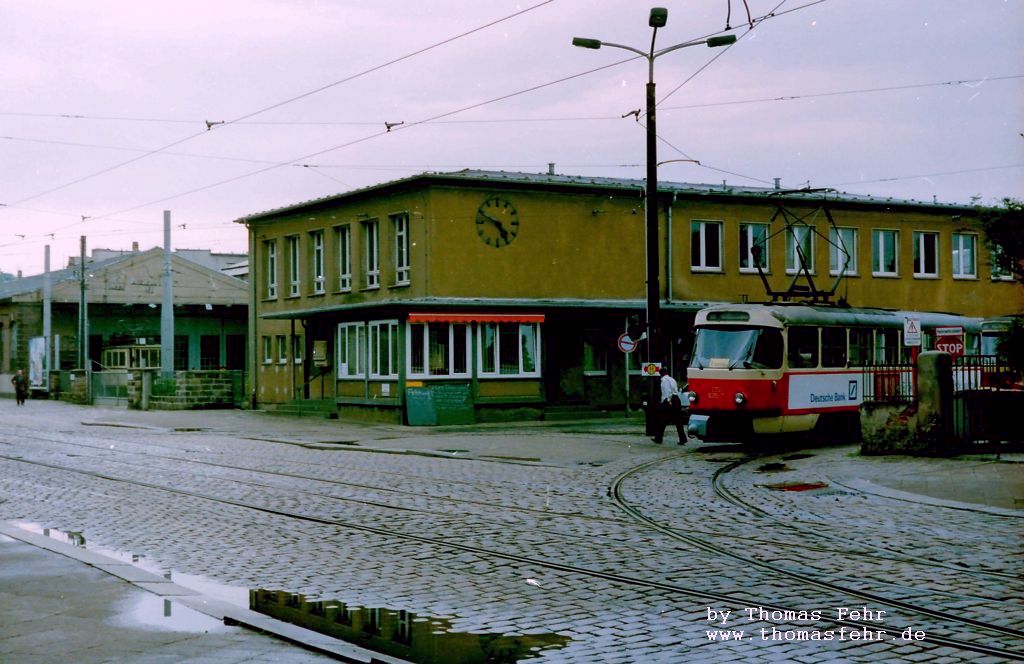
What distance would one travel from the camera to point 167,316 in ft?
148

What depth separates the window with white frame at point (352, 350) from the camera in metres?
37.9

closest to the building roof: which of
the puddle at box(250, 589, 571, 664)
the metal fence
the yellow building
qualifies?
the yellow building

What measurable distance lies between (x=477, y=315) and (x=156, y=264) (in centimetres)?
3741

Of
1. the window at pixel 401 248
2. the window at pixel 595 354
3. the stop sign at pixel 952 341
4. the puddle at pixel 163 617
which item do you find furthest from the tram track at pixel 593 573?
the window at pixel 595 354

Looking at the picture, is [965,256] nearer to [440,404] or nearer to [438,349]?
[438,349]

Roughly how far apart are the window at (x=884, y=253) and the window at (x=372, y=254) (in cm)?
1855

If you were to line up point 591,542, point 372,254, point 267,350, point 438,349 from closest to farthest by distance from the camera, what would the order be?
point 591,542 → point 438,349 → point 372,254 → point 267,350

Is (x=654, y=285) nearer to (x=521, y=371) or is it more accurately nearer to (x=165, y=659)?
(x=521, y=371)

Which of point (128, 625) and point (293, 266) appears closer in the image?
point (128, 625)

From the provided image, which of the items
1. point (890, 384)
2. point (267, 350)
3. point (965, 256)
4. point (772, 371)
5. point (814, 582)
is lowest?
point (814, 582)

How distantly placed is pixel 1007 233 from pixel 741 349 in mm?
7259

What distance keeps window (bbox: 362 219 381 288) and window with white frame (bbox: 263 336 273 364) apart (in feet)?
29.0

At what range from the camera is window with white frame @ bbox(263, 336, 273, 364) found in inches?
1879

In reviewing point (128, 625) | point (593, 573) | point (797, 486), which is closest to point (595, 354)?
point (797, 486)
